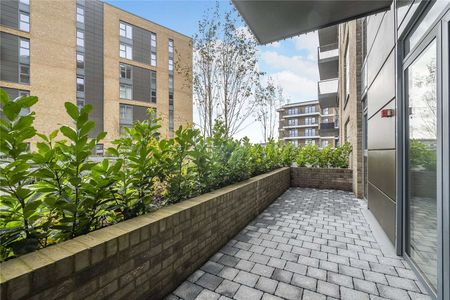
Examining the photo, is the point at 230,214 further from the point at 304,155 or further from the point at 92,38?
the point at 92,38

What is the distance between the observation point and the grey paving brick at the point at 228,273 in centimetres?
242

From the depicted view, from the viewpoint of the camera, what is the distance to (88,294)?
4.84 feet

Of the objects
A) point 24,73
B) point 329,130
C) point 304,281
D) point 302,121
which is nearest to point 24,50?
point 24,73

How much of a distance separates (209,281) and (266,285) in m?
0.60

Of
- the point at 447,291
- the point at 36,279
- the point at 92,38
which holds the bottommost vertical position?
the point at 447,291

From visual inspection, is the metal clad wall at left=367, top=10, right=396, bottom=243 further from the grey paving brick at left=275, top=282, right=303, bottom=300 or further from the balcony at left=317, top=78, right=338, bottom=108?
the balcony at left=317, top=78, right=338, bottom=108

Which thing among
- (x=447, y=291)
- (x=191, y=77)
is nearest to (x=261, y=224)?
(x=447, y=291)

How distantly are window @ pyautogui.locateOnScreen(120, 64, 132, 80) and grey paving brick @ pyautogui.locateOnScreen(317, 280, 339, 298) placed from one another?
2902cm

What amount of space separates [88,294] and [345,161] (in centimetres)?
878

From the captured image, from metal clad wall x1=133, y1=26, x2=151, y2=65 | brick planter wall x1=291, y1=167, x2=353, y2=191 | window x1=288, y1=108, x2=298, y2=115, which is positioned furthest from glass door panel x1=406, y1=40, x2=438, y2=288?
window x1=288, y1=108, x2=298, y2=115

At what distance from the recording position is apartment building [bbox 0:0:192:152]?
19422mm

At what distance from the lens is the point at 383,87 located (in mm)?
3650

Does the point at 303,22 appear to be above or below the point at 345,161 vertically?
above

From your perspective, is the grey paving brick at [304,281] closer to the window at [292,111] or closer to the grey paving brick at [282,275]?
the grey paving brick at [282,275]
